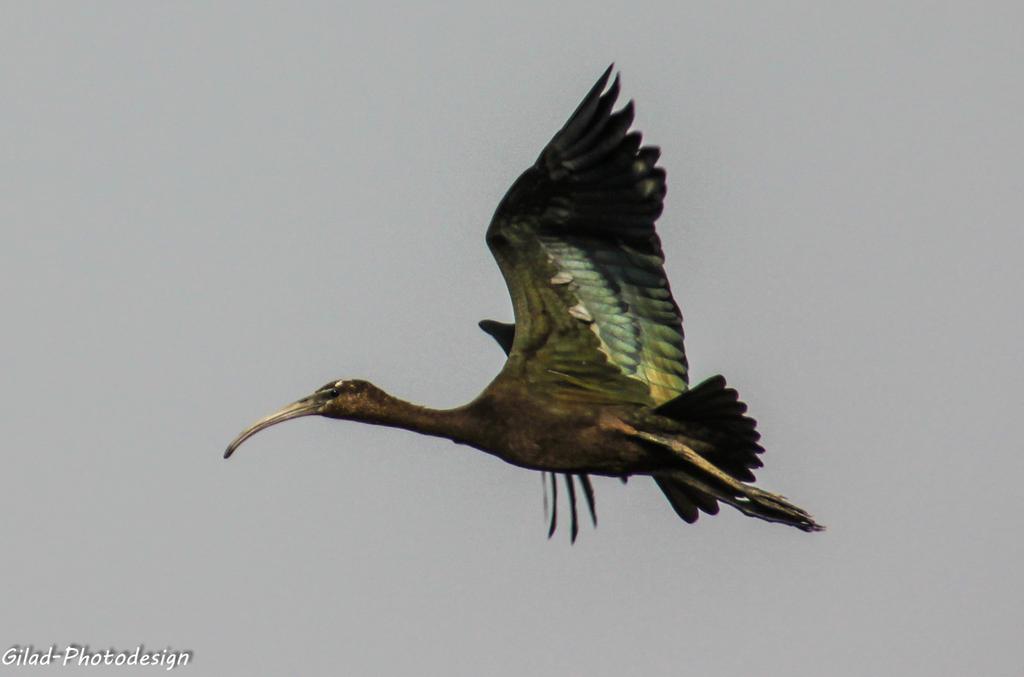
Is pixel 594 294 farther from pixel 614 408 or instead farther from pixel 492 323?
pixel 492 323

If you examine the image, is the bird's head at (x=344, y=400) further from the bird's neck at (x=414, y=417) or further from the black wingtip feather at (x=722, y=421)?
the black wingtip feather at (x=722, y=421)

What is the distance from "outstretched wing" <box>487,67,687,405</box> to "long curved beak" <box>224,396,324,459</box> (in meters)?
1.46

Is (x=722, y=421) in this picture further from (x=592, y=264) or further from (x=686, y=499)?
(x=592, y=264)

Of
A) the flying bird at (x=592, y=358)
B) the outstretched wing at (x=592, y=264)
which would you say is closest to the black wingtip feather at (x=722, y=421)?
the flying bird at (x=592, y=358)

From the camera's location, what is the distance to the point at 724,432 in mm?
16656

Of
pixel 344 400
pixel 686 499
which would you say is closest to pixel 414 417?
pixel 344 400

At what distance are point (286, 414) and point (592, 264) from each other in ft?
8.13

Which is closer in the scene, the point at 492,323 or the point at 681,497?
the point at 681,497

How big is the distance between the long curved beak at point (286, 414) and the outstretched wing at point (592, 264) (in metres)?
1.46

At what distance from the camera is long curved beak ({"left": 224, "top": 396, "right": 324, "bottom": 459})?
55.6 ft

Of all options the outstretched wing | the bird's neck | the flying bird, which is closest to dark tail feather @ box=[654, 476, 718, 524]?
the flying bird

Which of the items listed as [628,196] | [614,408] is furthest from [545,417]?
[628,196]

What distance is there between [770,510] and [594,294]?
2.02 m

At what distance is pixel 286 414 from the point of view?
17.0 m
